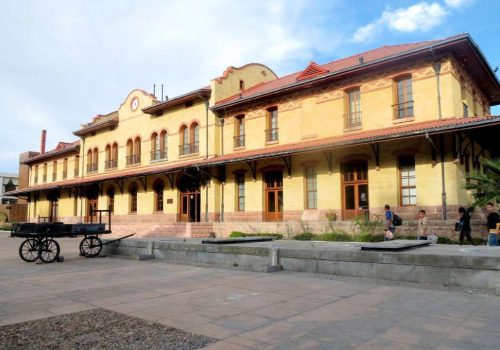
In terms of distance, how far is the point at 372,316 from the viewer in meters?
5.50

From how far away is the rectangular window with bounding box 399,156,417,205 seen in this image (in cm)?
1636

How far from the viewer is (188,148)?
84.3 ft

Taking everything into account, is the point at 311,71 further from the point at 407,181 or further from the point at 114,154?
the point at 114,154

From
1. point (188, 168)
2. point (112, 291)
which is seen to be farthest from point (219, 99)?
point (112, 291)

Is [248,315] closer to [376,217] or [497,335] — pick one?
[497,335]

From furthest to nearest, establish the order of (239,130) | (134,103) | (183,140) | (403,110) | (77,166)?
(77,166)
(134,103)
(183,140)
(239,130)
(403,110)

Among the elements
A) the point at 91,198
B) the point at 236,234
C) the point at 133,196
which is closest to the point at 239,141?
the point at 236,234

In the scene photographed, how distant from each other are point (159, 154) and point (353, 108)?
1408 centimetres

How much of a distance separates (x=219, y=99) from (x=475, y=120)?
14.6m

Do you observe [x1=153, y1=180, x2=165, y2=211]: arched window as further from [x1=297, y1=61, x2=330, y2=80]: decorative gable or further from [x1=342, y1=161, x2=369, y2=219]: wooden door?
[x1=342, y1=161, x2=369, y2=219]: wooden door

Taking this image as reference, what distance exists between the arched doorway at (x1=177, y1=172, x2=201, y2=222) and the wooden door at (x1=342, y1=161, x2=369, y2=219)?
9.34 meters

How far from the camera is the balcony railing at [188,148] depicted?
25.2m

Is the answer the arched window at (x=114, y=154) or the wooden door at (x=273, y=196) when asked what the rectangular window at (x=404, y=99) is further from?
the arched window at (x=114, y=154)

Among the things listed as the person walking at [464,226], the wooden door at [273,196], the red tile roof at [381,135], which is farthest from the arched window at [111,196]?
the person walking at [464,226]
